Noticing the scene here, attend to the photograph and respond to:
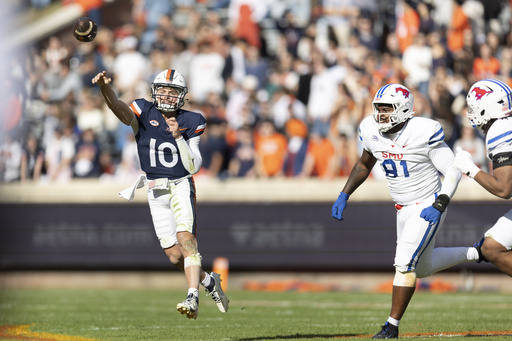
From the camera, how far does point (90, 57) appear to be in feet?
59.2

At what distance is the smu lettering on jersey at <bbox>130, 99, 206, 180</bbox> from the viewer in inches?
341

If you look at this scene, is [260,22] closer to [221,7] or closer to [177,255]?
[221,7]

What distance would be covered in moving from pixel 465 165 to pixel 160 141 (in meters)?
2.53

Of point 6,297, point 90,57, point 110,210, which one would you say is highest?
point 90,57

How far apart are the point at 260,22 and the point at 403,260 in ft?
36.4

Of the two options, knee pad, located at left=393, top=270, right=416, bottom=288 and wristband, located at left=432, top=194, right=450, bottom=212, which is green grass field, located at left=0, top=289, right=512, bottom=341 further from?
wristband, located at left=432, top=194, right=450, bottom=212

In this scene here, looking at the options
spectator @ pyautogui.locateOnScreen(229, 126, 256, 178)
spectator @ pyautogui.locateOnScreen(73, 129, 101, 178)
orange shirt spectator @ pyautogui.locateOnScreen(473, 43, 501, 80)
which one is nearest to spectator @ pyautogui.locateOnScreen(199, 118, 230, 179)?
spectator @ pyautogui.locateOnScreen(229, 126, 256, 178)

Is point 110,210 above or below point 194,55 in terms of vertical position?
below

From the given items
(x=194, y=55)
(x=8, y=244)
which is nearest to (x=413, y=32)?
(x=194, y=55)

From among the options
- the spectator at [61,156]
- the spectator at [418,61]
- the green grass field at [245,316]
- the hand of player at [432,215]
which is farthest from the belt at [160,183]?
the spectator at [418,61]

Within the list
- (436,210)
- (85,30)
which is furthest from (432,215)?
(85,30)

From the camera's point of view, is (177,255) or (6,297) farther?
(6,297)

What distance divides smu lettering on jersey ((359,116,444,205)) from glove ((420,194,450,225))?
0.96 ft

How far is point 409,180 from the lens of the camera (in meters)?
8.30
